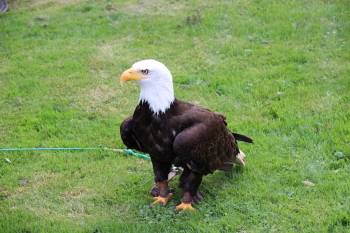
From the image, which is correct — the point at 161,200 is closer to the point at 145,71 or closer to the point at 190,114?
the point at 190,114

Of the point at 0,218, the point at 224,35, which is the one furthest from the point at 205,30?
→ the point at 0,218

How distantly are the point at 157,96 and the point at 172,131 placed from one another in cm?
36

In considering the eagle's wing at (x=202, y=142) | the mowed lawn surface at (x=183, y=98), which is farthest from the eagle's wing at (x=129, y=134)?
the mowed lawn surface at (x=183, y=98)

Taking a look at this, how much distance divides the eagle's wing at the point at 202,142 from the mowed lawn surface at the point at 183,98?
1.64 feet

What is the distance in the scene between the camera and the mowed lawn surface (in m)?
6.36

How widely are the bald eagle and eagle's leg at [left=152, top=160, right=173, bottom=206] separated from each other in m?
0.01

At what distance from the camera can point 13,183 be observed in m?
7.15

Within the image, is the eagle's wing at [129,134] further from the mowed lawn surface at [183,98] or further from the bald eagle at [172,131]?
the mowed lawn surface at [183,98]

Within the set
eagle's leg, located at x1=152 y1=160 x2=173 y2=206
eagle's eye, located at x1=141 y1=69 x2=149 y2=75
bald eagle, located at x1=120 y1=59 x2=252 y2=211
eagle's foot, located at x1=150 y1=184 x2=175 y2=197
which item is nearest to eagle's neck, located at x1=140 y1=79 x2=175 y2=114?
bald eagle, located at x1=120 y1=59 x2=252 y2=211

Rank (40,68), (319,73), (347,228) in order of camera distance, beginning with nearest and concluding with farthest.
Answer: (347,228) < (319,73) < (40,68)

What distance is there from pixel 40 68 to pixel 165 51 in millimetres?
2129

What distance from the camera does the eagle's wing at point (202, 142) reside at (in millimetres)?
5898

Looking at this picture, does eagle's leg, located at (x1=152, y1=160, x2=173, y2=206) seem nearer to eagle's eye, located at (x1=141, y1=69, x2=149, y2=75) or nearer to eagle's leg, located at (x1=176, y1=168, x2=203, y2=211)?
eagle's leg, located at (x1=176, y1=168, x2=203, y2=211)

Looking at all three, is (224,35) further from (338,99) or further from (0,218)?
(0,218)
